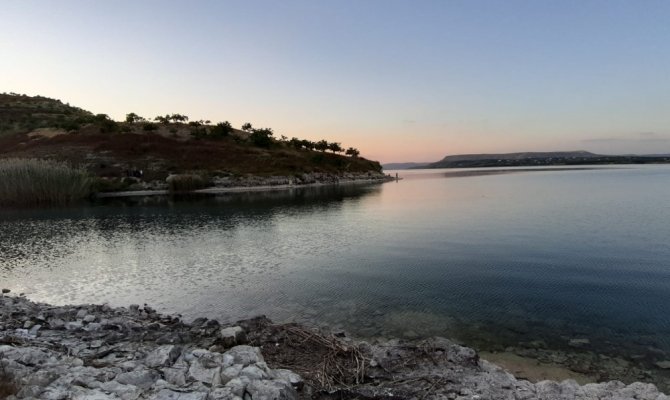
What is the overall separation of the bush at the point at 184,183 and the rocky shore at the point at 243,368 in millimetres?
73416

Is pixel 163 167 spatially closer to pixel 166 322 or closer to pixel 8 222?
pixel 8 222

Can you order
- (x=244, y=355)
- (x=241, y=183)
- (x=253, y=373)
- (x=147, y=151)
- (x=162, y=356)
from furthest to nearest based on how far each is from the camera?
1. (x=147, y=151)
2. (x=241, y=183)
3. (x=244, y=355)
4. (x=162, y=356)
5. (x=253, y=373)

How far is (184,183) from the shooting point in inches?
3221

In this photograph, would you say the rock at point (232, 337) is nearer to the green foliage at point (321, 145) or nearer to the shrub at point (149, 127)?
the shrub at point (149, 127)


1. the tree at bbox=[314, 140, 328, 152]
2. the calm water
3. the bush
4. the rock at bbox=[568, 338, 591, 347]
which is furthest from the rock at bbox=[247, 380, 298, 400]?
the tree at bbox=[314, 140, 328, 152]

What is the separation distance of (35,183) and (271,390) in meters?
65.5

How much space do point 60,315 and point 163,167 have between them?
8585 centimetres

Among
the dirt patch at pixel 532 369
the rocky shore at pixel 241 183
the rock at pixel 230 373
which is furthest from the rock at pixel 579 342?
the rocky shore at pixel 241 183

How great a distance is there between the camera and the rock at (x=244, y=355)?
27.7 ft

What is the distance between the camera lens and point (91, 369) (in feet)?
25.4

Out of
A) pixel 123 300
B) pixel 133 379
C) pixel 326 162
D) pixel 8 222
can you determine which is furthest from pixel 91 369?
pixel 326 162

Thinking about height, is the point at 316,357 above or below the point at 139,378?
below

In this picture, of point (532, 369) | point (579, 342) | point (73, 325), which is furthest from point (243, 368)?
point (579, 342)

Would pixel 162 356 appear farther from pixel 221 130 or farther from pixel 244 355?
pixel 221 130
